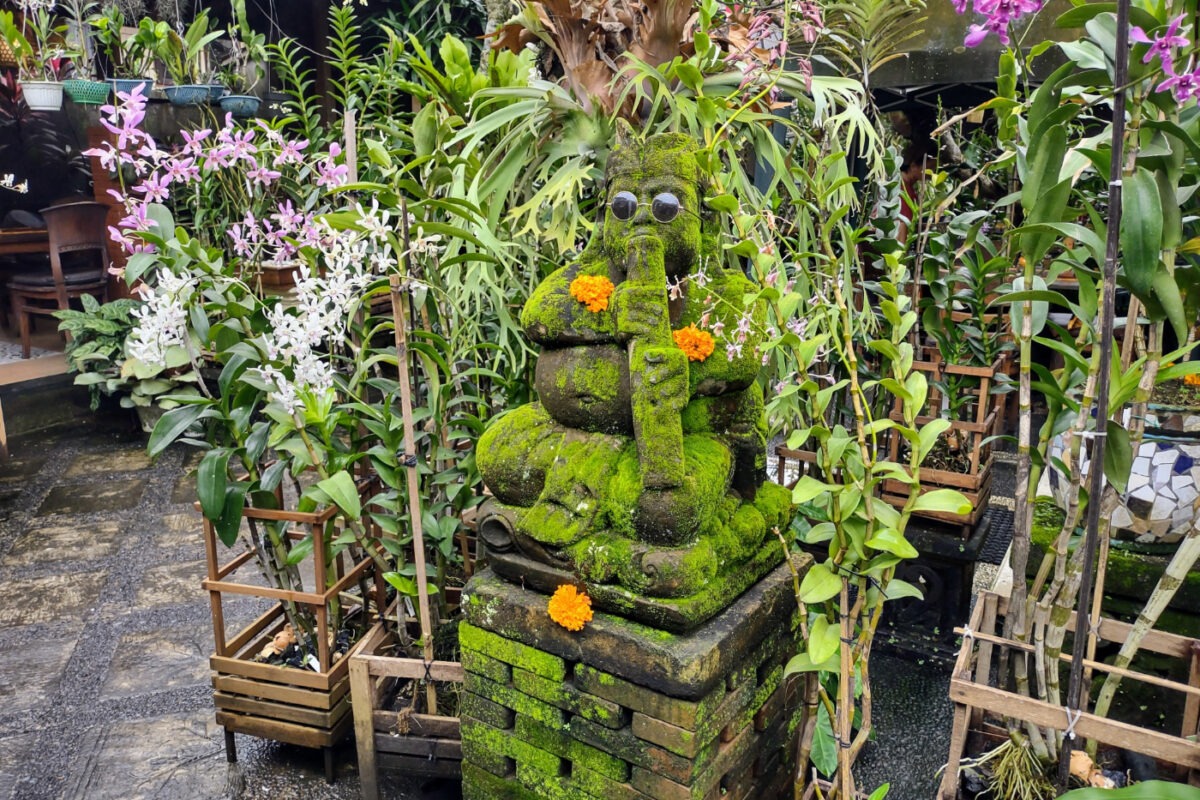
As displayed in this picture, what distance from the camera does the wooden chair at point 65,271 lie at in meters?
5.71

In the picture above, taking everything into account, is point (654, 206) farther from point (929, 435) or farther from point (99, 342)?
point (99, 342)

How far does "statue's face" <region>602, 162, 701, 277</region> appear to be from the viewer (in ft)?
5.62

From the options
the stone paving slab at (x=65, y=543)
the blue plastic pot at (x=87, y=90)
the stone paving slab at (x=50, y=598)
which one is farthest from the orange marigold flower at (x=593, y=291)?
the blue plastic pot at (x=87, y=90)

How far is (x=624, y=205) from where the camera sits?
1.73 m

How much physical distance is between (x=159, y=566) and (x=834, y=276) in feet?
10.9

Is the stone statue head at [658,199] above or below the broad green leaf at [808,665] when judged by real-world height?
above

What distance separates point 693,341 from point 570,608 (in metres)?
0.58

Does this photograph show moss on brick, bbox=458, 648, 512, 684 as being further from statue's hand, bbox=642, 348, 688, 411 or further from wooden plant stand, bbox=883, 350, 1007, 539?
wooden plant stand, bbox=883, 350, 1007, 539

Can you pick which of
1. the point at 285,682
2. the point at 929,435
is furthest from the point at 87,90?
the point at 929,435

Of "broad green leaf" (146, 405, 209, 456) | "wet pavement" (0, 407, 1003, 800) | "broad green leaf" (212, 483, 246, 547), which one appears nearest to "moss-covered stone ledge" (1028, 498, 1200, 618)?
"wet pavement" (0, 407, 1003, 800)

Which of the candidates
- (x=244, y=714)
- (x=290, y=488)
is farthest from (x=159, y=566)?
(x=244, y=714)

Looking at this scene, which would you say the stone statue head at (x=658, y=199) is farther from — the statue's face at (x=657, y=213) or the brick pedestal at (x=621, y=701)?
the brick pedestal at (x=621, y=701)

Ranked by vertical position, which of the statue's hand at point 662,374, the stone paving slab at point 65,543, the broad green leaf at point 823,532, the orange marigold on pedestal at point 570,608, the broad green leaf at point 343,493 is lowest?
the stone paving slab at point 65,543

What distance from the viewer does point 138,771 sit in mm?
2426
